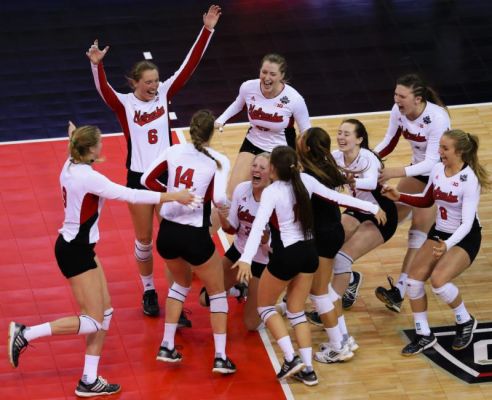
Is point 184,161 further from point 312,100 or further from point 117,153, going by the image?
point 312,100

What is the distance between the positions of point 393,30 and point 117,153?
4297mm

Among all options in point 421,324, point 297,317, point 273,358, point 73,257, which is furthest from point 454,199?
point 73,257

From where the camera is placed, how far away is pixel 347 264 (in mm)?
9805

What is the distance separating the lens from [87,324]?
348 inches

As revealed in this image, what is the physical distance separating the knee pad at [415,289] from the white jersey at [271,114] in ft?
5.65

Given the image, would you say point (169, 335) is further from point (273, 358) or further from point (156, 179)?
point (156, 179)

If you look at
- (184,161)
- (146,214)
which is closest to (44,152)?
(146,214)

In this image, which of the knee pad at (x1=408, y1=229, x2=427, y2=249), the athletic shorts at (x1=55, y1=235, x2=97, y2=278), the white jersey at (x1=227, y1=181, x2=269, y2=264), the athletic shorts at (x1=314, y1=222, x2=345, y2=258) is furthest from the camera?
the knee pad at (x1=408, y1=229, x2=427, y2=249)

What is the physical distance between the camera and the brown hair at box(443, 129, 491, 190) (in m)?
9.33

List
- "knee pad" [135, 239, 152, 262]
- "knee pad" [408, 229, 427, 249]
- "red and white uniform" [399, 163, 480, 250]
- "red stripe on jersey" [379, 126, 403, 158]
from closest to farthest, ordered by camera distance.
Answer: "red and white uniform" [399, 163, 480, 250] → "knee pad" [135, 239, 152, 262] → "knee pad" [408, 229, 427, 249] → "red stripe on jersey" [379, 126, 403, 158]

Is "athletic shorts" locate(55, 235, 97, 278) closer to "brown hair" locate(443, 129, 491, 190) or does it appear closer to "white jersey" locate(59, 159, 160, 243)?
"white jersey" locate(59, 159, 160, 243)

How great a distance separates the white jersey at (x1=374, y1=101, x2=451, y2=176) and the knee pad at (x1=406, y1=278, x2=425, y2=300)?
3.47 feet

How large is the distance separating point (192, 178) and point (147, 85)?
45.3 inches

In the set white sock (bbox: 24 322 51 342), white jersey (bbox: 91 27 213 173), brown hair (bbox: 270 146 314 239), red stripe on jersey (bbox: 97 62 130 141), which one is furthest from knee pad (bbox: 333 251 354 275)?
white sock (bbox: 24 322 51 342)
